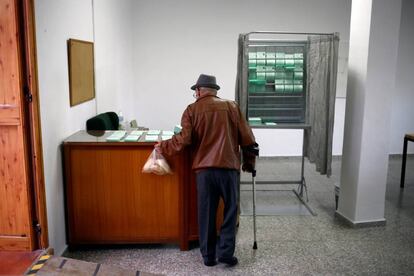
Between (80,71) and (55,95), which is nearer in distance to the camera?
(55,95)

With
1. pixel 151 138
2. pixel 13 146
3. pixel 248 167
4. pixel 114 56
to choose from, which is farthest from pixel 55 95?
pixel 114 56

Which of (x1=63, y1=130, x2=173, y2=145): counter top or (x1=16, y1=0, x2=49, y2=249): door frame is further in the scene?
(x1=63, y1=130, x2=173, y2=145): counter top

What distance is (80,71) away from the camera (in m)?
4.10

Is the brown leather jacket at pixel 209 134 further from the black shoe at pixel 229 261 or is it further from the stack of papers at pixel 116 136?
the black shoe at pixel 229 261

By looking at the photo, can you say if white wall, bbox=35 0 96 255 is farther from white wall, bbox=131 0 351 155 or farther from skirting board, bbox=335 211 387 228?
white wall, bbox=131 0 351 155

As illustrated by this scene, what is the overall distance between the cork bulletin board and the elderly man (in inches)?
42.4

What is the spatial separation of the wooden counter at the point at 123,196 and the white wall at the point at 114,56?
4.40 feet

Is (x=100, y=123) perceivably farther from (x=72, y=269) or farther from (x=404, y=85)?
(x=404, y=85)

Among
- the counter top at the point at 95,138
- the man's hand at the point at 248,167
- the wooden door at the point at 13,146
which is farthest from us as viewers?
the man's hand at the point at 248,167

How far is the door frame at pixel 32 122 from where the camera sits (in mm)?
2914

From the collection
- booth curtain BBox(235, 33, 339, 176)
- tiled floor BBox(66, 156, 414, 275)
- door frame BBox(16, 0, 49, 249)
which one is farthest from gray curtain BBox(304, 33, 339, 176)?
door frame BBox(16, 0, 49, 249)

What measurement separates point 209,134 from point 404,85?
517cm

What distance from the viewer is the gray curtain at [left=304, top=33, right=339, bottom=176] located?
14.8 feet

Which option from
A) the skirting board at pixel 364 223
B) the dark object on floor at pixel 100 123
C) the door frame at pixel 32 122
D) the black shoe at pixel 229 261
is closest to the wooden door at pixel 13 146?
the door frame at pixel 32 122
